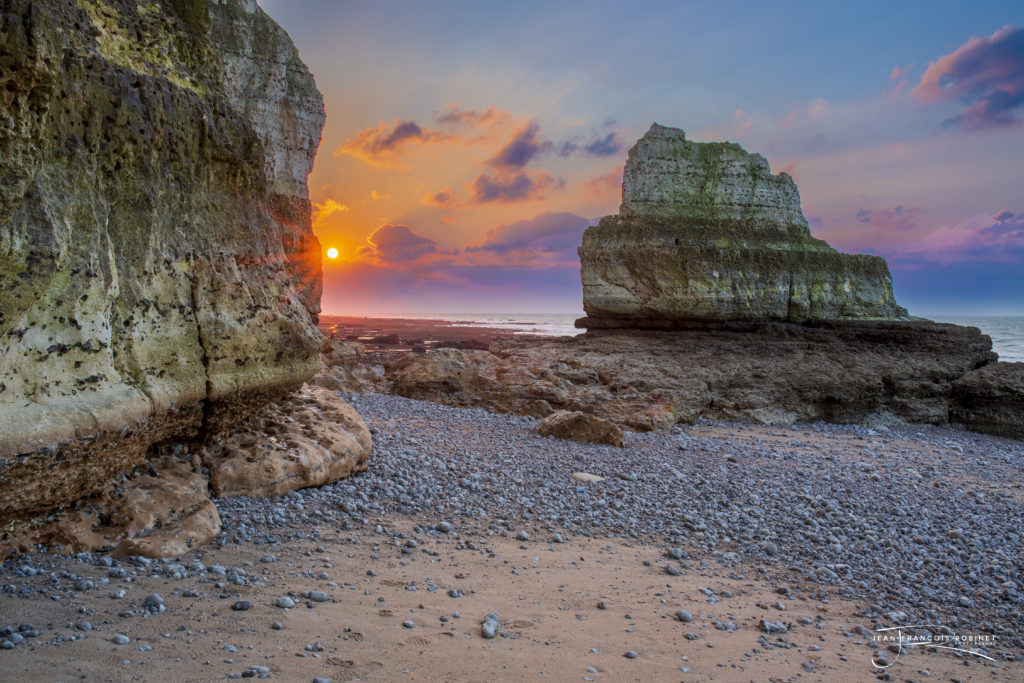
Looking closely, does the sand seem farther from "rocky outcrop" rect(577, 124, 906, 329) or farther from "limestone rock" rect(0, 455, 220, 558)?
"rocky outcrop" rect(577, 124, 906, 329)

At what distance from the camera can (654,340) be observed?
51.9ft

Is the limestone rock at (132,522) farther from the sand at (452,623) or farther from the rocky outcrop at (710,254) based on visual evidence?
the rocky outcrop at (710,254)

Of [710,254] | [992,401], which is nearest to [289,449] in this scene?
[710,254]

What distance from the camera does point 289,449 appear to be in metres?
6.26

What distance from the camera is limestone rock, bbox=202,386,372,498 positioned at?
578cm

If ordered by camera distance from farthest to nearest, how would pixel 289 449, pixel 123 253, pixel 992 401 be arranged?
1. pixel 992 401
2. pixel 289 449
3. pixel 123 253

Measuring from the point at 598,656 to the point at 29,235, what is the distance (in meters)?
4.46

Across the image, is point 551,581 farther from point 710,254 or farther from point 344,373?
point 710,254

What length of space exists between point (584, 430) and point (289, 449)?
201 inches

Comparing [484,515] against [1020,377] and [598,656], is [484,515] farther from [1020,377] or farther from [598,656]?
[1020,377]

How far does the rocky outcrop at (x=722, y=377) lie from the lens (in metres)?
12.7

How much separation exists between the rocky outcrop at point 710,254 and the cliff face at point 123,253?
11419 millimetres

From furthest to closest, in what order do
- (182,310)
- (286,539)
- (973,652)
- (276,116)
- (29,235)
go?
1. (276,116)
2. (182,310)
3. (286,539)
4. (973,652)
5. (29,235)

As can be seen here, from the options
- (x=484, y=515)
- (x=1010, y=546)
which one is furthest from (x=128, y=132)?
(x=1010, y=546)
